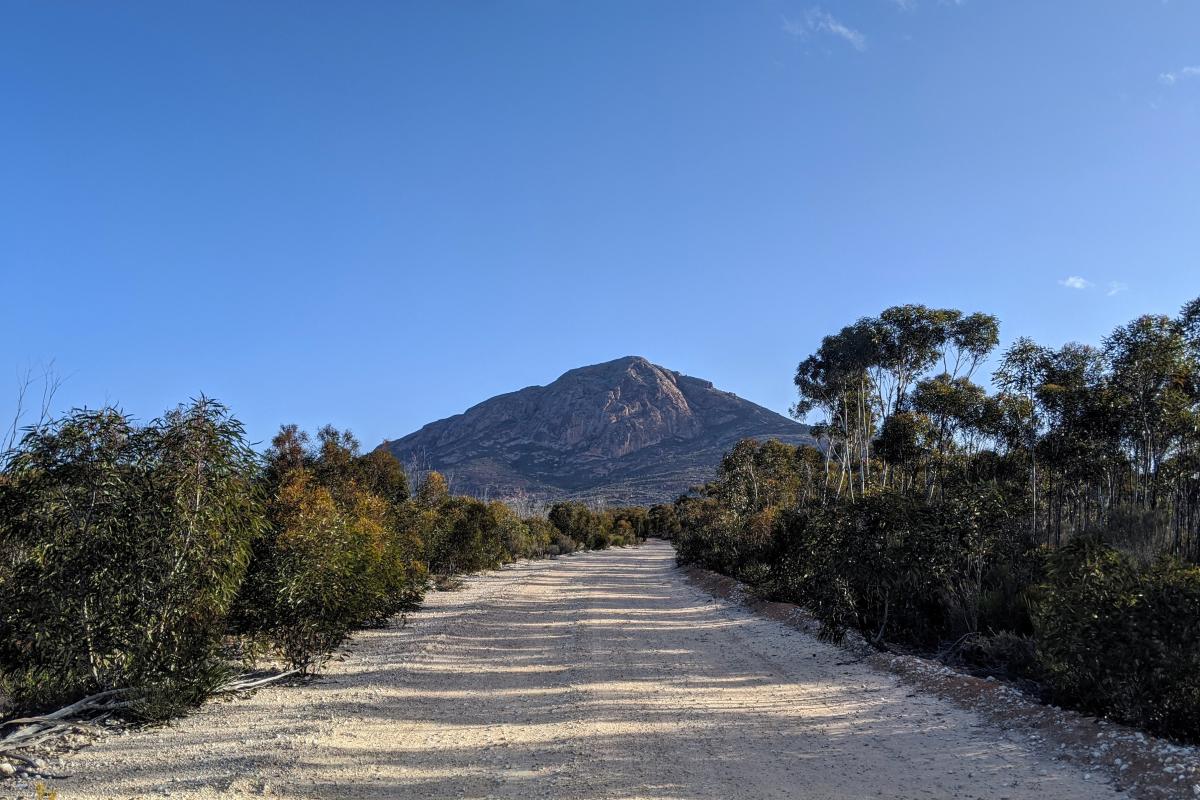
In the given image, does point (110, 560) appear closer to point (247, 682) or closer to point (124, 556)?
point (124, 556)

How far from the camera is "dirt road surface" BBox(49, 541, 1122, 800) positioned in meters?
5.75

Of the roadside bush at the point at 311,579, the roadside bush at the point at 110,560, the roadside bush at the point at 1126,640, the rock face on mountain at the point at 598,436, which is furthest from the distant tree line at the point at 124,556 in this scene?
the rock face on mountain at the point at 598,436

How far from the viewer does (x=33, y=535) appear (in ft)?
24.0

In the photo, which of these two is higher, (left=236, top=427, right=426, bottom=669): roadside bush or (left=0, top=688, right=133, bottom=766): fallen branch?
(left=236, top=427, right=426, bottom=669): roadside bush

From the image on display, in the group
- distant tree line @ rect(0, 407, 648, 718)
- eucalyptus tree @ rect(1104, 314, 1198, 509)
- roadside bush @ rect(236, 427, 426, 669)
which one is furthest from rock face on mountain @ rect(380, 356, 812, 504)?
distant tree line @ rect(0, 407, 648, 718)

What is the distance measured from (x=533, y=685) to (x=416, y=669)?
2.46 metres

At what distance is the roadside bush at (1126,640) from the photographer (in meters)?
6.25

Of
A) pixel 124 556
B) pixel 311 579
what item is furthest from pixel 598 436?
pixel 124 556

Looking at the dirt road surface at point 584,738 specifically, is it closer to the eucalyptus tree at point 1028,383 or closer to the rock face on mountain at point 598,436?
the eucalyptus tree at point 1028,383

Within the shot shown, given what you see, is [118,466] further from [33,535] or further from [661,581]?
[661,581]

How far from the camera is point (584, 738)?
713 centimetres

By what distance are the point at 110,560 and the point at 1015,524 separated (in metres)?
14.7

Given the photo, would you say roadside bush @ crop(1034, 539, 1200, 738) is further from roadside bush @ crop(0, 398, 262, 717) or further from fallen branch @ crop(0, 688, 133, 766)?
fallen branch @ crop(0, 688, 133, 766)

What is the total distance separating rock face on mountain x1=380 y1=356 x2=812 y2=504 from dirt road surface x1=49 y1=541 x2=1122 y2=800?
311 feet
